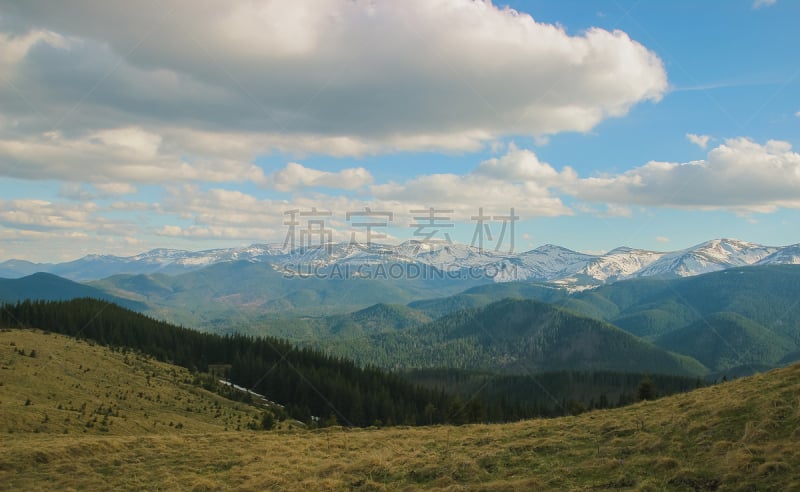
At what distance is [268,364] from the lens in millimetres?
114438

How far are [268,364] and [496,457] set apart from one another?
326ft

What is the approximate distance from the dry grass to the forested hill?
51.4 meters

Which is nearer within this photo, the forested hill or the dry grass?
the dry grass

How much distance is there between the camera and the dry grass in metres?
18.3

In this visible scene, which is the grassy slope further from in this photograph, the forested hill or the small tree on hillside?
the small tree on hillside

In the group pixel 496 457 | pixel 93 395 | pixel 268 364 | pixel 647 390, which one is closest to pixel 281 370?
pixel 268 364

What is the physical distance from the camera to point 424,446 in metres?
31.2

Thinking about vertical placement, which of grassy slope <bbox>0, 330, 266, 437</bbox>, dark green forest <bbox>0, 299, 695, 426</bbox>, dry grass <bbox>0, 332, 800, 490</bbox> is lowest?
dark green forest <bbox>0, 299, 695, 426</bbox>

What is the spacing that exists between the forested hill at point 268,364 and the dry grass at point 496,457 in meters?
51.4

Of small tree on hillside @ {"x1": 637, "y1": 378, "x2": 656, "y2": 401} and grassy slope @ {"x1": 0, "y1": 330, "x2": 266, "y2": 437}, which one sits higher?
grassy slope @ {"x1": 0, "y1": 330, "x2": 266, "y2": 437}

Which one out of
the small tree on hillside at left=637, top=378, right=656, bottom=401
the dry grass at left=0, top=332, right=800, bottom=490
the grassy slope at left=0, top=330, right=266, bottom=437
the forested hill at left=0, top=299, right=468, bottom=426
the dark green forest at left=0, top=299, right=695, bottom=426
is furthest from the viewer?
the forested hill at left=0, top=299, right=468, bottom=426

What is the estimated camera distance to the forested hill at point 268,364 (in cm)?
9556

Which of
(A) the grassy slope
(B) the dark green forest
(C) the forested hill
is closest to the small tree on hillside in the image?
(B) the dark green forest

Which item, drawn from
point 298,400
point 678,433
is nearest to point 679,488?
point 678,433
